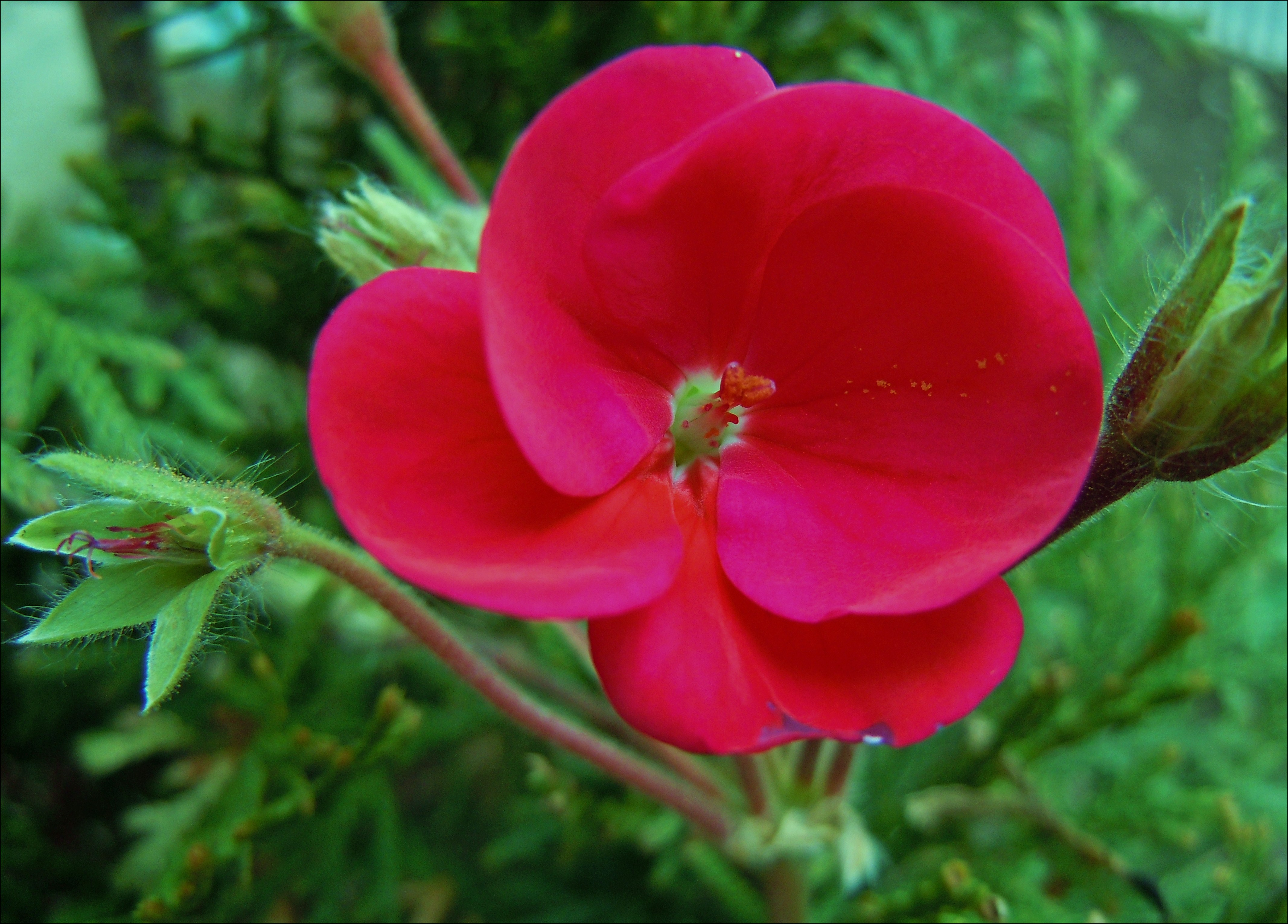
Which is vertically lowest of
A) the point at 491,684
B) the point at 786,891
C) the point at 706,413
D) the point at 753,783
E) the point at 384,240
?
the point at 786,891

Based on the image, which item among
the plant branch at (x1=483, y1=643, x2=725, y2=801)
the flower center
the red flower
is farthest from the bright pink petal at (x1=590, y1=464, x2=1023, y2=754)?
the plant branch at (x1=483, y1=643, x2=725, y2=801)

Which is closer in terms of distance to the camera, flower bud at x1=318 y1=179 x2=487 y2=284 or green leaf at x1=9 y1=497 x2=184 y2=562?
green leaf at x1=9 y1=497 x2=184 y2=562

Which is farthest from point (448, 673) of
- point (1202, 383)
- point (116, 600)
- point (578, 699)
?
point (1202, 383)

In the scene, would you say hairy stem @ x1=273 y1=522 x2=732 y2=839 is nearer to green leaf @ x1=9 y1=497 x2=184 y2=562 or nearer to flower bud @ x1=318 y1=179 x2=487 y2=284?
green leaf @ x1=9 y1=497 x2=184 y2=562

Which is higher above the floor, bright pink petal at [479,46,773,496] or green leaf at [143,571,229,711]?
bright pink petal at [479,46,773,496]

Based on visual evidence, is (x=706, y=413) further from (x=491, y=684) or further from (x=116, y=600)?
(x=116, y=600)

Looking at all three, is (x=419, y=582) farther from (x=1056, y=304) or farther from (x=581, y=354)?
(x=1056, y=304)

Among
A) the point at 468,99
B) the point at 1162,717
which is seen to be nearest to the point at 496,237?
the point at 468,99
